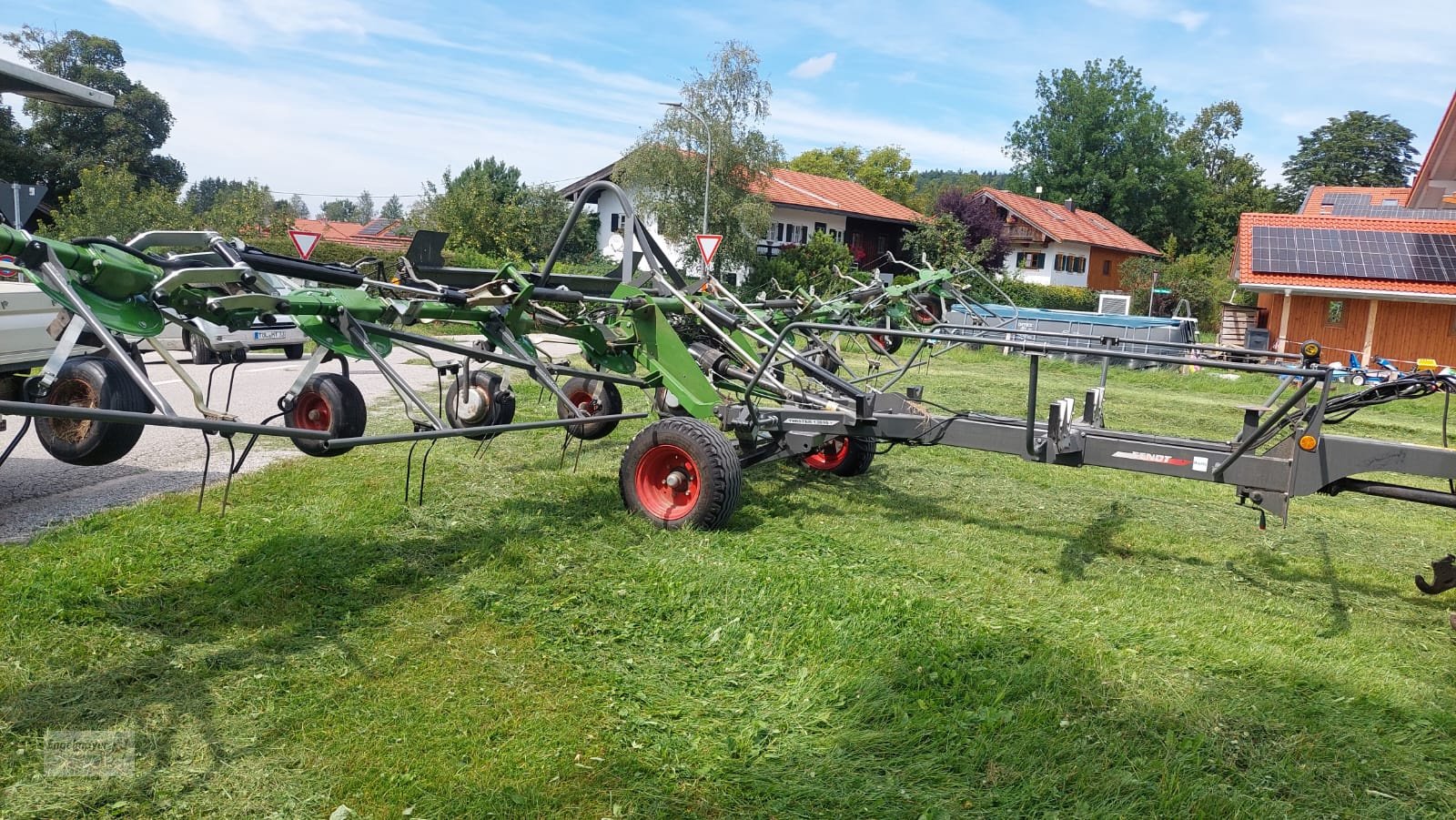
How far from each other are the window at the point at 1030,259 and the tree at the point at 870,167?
77.5ft

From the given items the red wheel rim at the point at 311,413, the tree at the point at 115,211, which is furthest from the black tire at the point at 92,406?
the tree at the point at 115,211

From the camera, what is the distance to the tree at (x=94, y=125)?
43.5 metres

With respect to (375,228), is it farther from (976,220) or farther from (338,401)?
(338,401)

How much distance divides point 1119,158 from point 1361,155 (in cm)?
2044

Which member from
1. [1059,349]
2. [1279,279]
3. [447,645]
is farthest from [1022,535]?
[1279,279]

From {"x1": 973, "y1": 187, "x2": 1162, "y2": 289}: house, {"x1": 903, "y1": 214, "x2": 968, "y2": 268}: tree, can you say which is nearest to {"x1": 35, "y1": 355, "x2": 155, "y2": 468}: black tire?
{"x1": 903, "y1": 214, "x2": 968, "y2": 268}: tree

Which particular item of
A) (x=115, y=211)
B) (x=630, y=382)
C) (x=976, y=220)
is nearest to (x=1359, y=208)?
(x=976, y=220)

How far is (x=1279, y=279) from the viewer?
2583cm

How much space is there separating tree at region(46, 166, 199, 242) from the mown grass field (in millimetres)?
22025

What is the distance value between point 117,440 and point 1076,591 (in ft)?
16.7

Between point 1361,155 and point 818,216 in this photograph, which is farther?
point 1361,155

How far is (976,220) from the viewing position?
4753cm

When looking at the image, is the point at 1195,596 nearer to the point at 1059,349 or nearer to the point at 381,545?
the point at 1059,349

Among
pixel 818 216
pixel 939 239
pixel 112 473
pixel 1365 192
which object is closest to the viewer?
pixel 112 473
